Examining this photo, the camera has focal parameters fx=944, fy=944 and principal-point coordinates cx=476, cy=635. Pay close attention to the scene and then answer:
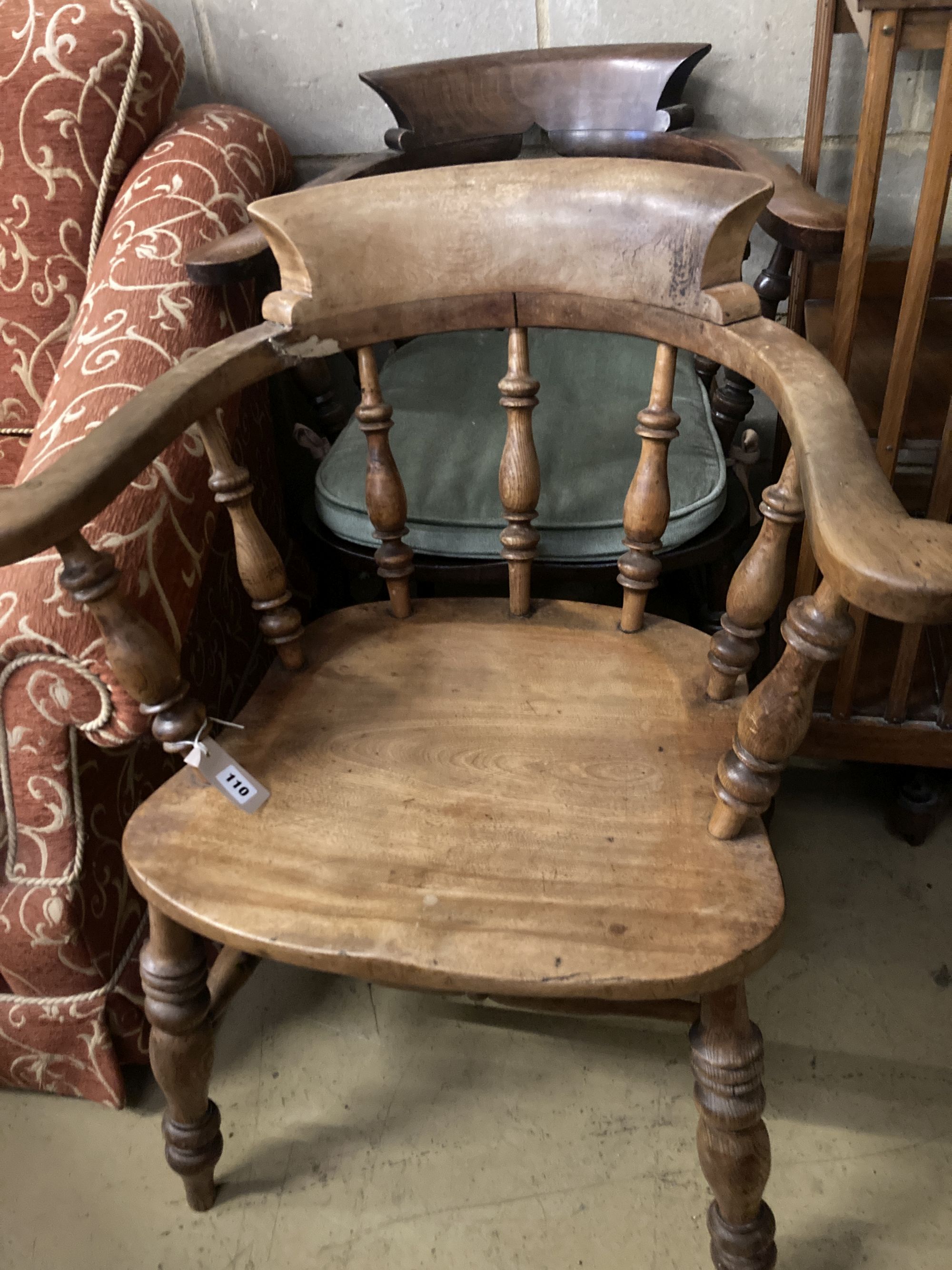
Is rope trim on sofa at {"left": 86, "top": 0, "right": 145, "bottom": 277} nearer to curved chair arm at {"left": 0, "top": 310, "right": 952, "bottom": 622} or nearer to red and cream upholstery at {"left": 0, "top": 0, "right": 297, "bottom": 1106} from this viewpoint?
red and cream upholstery at {"left": 0, "top": 0, "right": 297, "bottom": 1106}

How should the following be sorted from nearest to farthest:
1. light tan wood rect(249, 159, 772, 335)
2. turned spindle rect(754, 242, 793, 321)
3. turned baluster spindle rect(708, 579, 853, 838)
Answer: turned baluster spindle rect(708, 579, 853, 838) < light tan wood rect(249, 159, 772, 335) < turned spindle rect(754, 242, 793, 321)

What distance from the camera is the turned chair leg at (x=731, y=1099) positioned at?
747mm

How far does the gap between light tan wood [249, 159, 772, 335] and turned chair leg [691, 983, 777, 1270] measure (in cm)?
58

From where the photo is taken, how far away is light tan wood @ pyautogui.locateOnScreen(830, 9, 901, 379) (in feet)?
2.58

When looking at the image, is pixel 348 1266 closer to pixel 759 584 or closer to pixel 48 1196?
pixel 48 1196

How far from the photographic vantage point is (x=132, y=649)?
0.75m

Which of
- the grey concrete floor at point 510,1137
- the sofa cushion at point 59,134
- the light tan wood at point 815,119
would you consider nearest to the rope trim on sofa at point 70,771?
the grey concrete floor at point 510,1137

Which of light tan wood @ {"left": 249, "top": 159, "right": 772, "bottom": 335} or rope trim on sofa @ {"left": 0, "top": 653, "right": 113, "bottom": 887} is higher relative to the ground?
light tan wood @ {"left": 249, "top": 159, "right": 772, "bottom": 335}

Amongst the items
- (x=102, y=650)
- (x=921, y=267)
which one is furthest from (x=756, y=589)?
(x=102, y=650)

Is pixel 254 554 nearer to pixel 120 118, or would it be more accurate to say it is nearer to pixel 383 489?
pixel 383 489

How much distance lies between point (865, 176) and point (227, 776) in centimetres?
77

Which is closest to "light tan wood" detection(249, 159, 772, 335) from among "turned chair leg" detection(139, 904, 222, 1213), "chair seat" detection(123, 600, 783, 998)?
"chair seat" detection(123, 600, 783, 998)

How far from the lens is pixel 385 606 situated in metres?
1.03

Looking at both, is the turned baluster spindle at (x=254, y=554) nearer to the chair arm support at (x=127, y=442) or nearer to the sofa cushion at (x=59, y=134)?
the chair arm support at (x=127, y=442)
